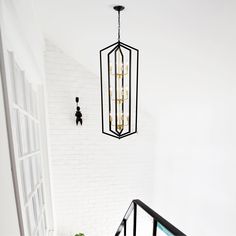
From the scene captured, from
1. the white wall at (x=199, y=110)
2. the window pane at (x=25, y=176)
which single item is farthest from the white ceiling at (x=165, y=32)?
the window pane at (x=25, y=176)

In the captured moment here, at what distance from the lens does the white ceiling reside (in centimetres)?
126

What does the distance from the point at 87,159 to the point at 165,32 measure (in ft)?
7.45

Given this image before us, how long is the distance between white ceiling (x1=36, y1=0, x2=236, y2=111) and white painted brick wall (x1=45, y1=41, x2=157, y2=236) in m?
0.69

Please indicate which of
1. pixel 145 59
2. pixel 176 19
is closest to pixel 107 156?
pixel 145 59

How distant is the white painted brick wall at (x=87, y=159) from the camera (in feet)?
9.56

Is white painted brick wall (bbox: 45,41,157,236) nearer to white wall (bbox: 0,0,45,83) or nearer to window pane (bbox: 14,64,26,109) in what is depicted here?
white wall (bbox: 0,0,45,83)

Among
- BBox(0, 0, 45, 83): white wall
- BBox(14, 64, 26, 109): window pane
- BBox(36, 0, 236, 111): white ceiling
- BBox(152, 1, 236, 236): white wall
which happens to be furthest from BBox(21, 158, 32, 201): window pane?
BBox(152, 1, 236, 236): white wall

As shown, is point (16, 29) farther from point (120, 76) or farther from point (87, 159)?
point (87, 159)

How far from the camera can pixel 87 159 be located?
10.2ft

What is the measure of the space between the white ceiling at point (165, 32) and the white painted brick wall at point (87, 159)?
0.69 m

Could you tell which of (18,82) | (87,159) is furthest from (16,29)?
(87,159)

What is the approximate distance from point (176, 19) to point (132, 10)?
13.3 inches

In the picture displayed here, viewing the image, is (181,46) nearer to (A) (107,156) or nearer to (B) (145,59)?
(B) (145,59)

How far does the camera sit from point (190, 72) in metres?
1.78
